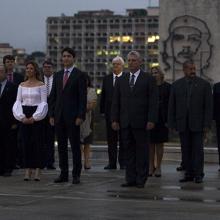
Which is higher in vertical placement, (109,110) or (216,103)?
(216,103)

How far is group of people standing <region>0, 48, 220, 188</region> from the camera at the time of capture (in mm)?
11898

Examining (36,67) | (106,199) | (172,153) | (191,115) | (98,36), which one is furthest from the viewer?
(98,36)

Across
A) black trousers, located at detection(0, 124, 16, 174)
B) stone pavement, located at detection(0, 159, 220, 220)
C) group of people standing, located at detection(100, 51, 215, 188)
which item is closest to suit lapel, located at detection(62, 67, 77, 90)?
group of people standing, located at detection(100, 51, 215, 188)

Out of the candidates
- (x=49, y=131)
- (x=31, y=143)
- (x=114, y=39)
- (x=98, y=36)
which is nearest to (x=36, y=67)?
(x=31, y=143)

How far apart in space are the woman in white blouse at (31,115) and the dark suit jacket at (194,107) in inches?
83.7

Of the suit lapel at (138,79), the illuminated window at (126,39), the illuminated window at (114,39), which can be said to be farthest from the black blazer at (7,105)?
the illuminated window at (114,39)

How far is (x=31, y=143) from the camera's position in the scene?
502 inches

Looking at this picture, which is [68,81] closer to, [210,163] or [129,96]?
[129,96]

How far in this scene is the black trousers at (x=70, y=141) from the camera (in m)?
12.2

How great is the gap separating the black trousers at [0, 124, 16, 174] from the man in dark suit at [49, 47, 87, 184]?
1594 millimetres

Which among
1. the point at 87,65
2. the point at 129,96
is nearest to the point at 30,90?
the point at 129,96

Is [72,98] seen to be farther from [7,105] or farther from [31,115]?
[7,105]

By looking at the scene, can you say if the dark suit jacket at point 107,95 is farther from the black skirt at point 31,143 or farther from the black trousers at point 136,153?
the black trousers at point 136,153

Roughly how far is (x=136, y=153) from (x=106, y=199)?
1.75 m
